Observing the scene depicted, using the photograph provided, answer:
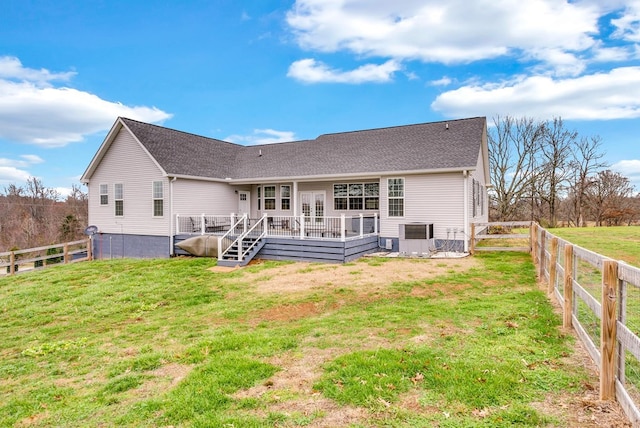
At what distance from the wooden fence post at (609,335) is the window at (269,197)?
16.9 meters

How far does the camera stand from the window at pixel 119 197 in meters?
17.8

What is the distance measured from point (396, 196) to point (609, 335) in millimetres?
12036

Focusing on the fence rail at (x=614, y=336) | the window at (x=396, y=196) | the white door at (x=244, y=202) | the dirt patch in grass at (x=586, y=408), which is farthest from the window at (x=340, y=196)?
the dirt patch in grass at (x=586, y=408)

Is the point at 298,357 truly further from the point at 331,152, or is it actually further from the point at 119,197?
the point at 119,197

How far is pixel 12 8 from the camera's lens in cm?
1764

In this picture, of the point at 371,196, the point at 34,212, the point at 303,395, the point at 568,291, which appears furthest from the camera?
the point at 34,212

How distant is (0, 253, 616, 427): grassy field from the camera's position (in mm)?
3273

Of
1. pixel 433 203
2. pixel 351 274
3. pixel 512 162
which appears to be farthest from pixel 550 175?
pixel 351 274

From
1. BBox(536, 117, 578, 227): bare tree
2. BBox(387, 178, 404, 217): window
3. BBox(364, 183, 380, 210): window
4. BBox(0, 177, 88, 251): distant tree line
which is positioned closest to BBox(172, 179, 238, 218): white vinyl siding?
BBox(364, 183, 380, 210): window

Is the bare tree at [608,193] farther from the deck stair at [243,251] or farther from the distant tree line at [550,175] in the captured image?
the deck stair at [243,251]

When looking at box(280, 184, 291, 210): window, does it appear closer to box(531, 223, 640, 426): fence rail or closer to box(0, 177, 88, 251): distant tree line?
box(531, 223, 640, 426): fence rail

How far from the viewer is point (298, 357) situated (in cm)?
457

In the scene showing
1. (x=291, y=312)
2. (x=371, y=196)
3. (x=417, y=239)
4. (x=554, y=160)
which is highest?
(x=554, y=160)

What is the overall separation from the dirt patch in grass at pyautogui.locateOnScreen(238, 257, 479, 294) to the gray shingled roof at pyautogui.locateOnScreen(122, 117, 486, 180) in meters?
4.30
